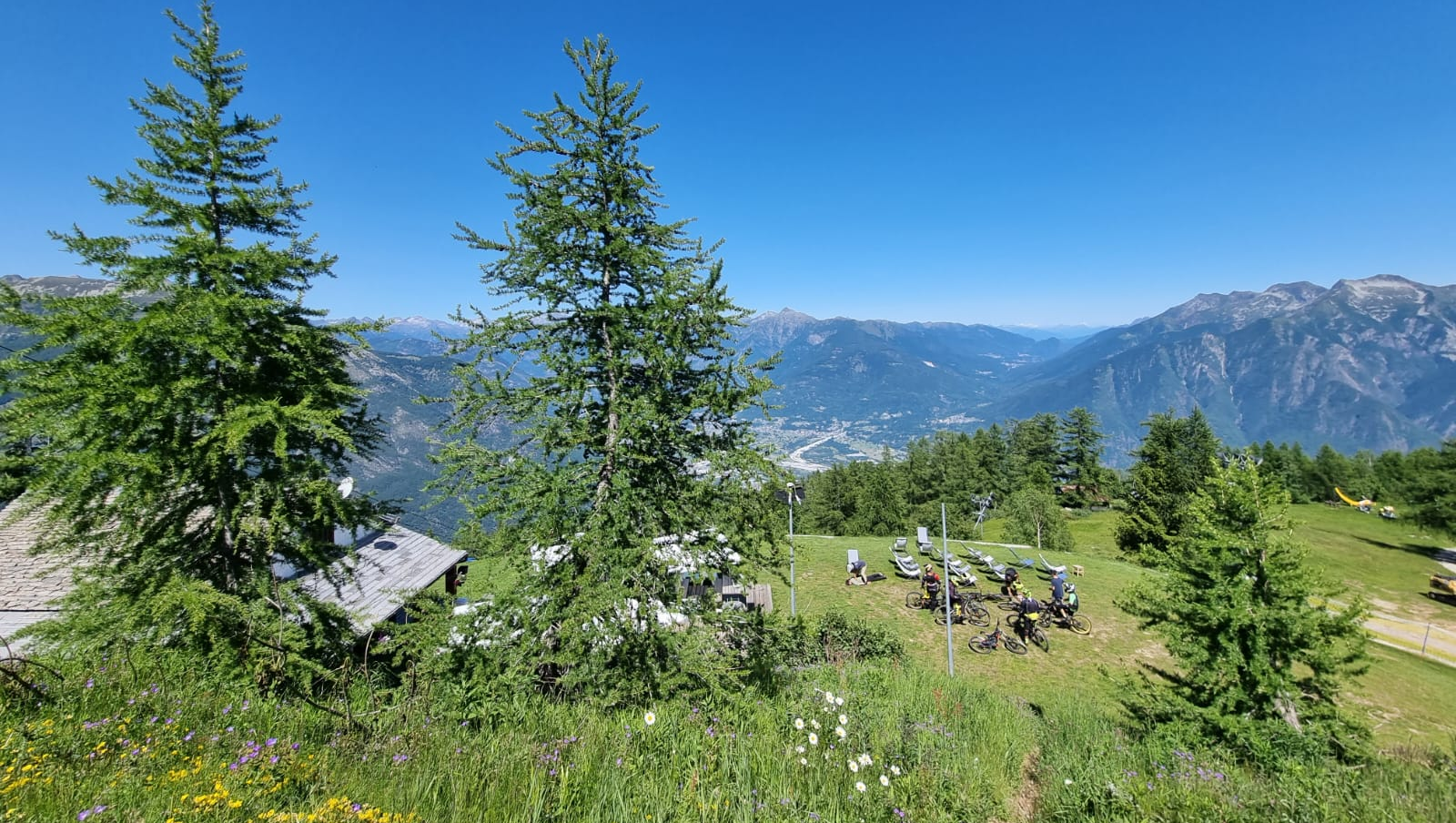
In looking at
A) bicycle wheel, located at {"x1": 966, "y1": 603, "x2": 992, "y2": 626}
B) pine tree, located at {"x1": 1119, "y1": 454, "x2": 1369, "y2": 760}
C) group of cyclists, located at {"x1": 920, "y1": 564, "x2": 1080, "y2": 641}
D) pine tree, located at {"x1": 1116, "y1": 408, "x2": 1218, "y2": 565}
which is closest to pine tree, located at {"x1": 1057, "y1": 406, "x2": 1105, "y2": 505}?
pine tree, located at {"x1": 1116, "y1": 408, "x2": 1218, "y2": 565}

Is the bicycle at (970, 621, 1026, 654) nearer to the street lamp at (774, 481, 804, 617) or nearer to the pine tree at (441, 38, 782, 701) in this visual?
the street lamp at (774, 481, 804, 617)

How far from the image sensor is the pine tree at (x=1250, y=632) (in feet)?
27.0

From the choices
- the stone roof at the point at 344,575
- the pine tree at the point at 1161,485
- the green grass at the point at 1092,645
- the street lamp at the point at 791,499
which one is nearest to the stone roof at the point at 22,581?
the stone roof at the point at 344,575

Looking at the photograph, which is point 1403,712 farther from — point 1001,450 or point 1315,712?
point 1001,450

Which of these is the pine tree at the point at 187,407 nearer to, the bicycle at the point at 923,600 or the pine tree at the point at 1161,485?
→ the bicycle at the point at 923,600

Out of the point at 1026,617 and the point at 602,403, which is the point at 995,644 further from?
the point at 602,403

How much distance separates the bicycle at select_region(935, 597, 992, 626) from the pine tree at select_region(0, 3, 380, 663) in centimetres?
2164

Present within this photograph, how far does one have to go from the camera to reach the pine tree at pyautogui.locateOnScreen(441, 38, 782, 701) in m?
6.97

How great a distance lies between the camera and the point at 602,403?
7.93 meters

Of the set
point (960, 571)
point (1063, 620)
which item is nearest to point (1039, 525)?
point (960, 571)

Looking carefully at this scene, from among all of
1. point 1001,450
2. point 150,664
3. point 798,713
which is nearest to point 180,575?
point 150,664

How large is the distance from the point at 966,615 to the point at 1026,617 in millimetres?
2803

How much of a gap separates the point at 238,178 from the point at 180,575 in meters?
5.71

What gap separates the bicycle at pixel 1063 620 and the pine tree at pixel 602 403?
1998 cm
